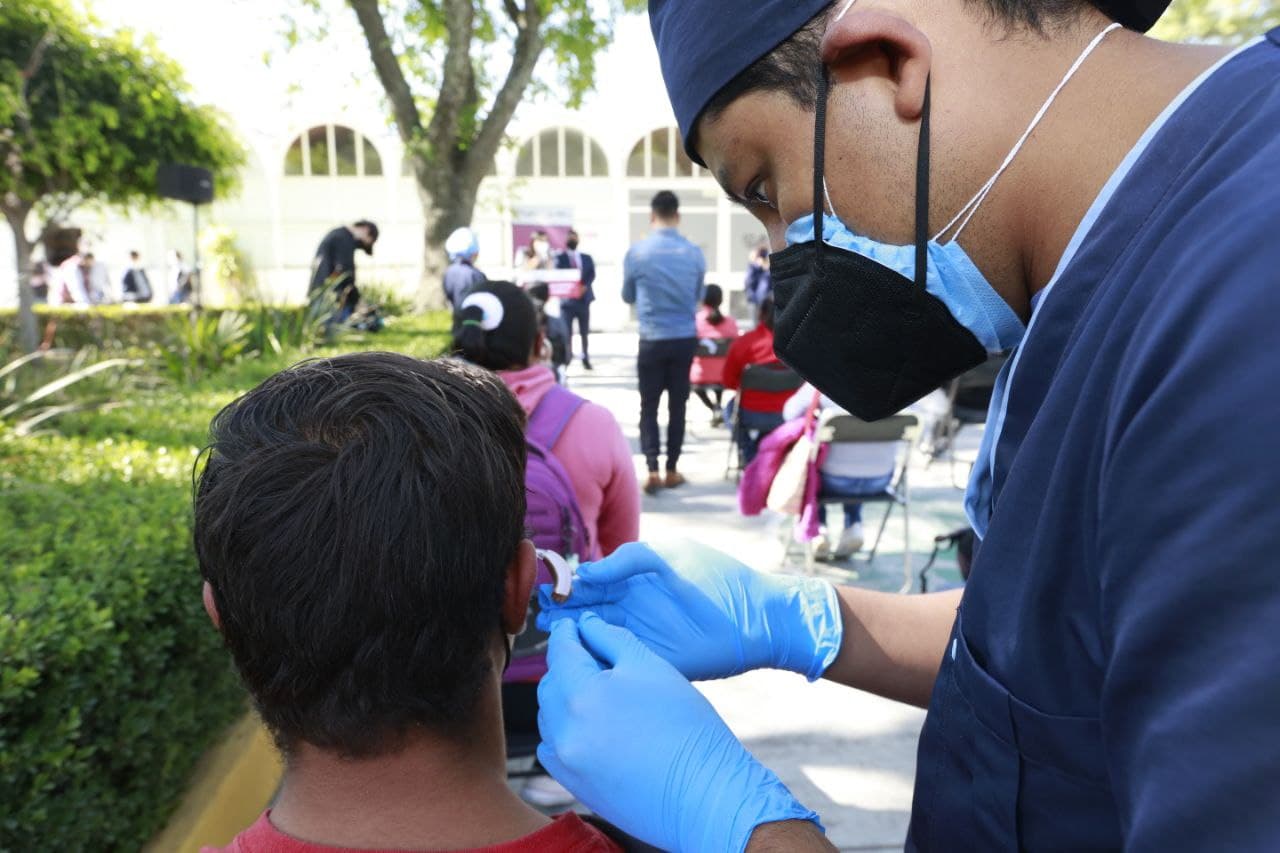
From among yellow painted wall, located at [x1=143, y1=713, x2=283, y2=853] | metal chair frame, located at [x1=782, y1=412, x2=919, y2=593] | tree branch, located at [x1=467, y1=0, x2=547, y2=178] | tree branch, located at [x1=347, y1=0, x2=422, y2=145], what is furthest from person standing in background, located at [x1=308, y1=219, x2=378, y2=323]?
yellow painted wall, located at [x1=143, y1=713, x2=283, y2=853]

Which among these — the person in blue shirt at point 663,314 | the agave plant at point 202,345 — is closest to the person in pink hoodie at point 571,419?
the person in blue shirt at point 663,314

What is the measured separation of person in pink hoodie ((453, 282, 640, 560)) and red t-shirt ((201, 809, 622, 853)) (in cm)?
164

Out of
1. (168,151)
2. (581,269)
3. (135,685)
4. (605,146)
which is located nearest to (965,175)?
(135,685)

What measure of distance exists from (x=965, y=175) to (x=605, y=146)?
24672 mm

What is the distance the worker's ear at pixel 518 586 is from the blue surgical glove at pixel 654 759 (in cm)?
17

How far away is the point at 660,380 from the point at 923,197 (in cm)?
578

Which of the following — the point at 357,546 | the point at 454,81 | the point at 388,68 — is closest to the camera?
the point at 357,546

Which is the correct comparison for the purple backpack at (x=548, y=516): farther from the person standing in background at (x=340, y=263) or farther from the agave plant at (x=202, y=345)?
the person standing in background at (x=340, y=263)

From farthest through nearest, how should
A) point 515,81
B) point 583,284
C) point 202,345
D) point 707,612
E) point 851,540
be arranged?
1. point 583,284
2. point 515,81
3. point 202,345
4. point 851,540
5. point 707,612

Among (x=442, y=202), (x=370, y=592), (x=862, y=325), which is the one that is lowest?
(x=370, y=592)

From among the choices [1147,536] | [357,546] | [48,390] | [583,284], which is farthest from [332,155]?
[1147,536]

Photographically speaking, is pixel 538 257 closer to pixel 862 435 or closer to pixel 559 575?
pixel 862 435

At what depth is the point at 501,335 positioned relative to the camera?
9.96 feet

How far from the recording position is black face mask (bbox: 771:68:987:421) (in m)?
1.28
